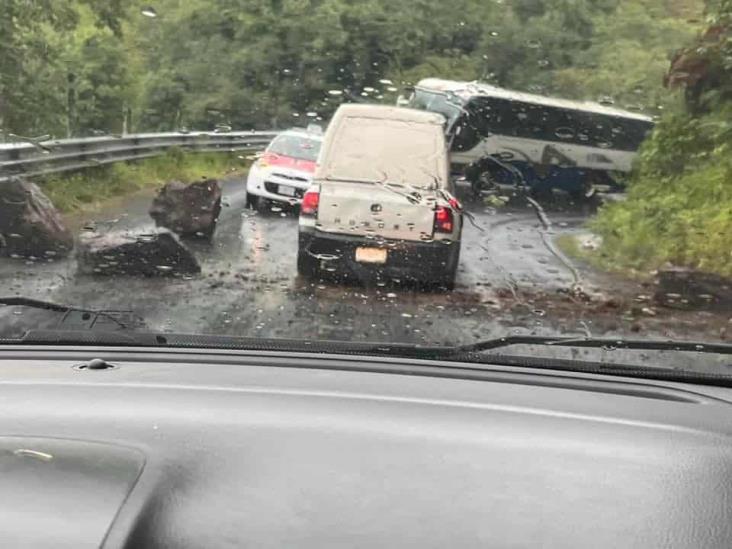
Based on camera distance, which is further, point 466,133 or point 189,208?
point 189,208

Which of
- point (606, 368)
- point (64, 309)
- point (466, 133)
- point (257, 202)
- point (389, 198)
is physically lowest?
point (64, 309)

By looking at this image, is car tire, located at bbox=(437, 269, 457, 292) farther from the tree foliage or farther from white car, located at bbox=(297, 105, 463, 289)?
the tree foliage

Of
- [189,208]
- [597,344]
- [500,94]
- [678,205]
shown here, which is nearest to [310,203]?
[189,208]

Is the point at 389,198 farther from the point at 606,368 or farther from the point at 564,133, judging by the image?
the point at 606,368

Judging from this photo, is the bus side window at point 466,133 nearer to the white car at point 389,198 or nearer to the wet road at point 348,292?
the white car at point 389,198

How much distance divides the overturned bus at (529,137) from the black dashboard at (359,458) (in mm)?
1148

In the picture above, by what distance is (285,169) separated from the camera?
13.9 ft

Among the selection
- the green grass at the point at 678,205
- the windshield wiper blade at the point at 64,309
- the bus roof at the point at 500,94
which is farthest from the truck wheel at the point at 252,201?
the green grass at the point at 678,205

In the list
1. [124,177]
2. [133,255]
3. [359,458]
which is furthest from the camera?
[124,177]

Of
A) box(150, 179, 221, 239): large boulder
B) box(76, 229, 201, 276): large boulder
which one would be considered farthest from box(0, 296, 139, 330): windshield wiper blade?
box(150, 179, 221, 239): large boulder

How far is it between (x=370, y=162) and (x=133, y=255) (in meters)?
1.19

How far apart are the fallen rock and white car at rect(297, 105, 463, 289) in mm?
922

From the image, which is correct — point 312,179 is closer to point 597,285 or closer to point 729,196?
point 597,285

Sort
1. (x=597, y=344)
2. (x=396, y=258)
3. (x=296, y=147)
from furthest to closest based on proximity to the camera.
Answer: (x=296, y=147) → (x=396, y=258) → (x=597, y=344)
